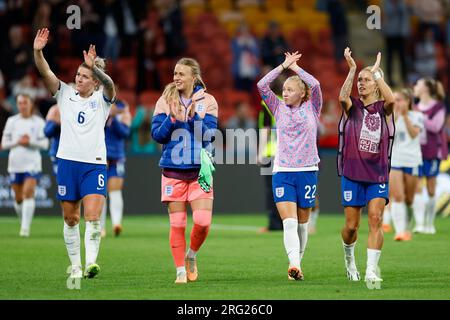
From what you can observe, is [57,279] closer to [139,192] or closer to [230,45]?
[139,192]

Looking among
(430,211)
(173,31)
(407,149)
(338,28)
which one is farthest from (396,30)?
(407,149)

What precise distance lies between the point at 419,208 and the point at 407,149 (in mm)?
1916

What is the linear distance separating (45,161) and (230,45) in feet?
26.6

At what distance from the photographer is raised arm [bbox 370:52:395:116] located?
476 inches

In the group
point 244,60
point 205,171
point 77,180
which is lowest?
point 77,180

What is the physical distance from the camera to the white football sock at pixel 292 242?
1238cm

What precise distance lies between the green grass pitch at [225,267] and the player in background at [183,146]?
2.17 ft

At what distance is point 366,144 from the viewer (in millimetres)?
12227

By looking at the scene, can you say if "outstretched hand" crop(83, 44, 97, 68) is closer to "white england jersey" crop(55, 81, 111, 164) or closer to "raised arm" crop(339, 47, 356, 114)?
"white england jersey" crop(55, 81, 111, 164)

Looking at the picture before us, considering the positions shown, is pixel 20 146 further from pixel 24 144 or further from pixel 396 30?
pixel 396 30

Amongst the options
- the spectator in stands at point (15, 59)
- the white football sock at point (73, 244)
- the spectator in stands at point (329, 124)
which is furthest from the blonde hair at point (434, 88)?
the spectator in stands at point (15, 59)

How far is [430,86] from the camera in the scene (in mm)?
20000

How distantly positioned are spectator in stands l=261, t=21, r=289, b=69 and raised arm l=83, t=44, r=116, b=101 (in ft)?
52.4
